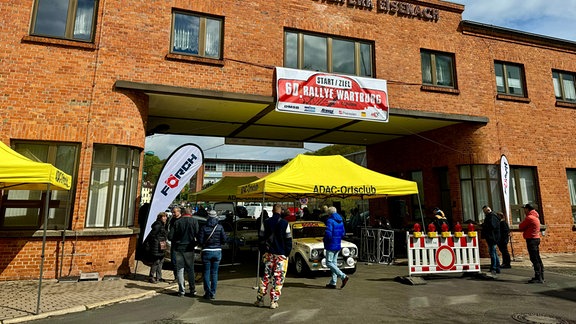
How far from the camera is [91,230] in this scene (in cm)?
835

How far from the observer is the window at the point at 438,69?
12.8m

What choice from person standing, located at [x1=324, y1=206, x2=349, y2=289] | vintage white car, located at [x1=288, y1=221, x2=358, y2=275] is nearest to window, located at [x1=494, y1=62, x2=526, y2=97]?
vintage white car, located at [x1=288, y1=221, x2=358, y2=275]

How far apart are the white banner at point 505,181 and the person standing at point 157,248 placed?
10931 millimetres

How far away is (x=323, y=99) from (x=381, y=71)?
2.56m

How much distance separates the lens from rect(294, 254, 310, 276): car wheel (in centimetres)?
928

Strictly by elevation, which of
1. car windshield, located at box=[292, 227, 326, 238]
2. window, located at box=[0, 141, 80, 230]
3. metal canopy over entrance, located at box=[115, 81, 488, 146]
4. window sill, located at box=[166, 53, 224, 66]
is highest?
window sill, located at box=[166, 53, 224, 66]

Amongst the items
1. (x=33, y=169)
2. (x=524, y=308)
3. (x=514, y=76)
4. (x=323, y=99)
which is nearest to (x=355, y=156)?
(x=514, y=76)

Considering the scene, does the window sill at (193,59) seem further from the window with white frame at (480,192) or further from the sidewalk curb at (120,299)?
the window with white frame at (480,192)

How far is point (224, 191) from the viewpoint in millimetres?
15719

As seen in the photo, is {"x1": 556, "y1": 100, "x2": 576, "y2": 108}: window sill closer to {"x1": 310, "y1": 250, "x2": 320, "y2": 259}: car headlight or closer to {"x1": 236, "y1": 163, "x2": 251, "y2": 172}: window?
{"x1": 310, "y1": 250, "x2": 320, "y2": 259}: car headlight

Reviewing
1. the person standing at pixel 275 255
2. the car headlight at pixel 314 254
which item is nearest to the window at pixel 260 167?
the car headlight at pixel 314 254

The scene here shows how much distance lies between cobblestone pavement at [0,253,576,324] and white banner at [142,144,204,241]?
47.5 inches

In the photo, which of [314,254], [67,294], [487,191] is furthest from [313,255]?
[487,191]

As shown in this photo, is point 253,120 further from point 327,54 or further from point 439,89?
point 439,89
